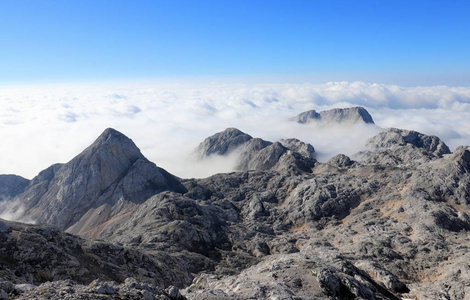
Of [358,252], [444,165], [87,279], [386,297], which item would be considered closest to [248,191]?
[358,252]

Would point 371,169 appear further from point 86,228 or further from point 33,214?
point 33,214

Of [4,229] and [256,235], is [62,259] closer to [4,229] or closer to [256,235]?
[4,229]

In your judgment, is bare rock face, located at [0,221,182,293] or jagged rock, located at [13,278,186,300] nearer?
jagged rock, located at [13,278,186,300]

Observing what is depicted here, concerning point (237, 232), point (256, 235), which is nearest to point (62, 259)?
point (237, 232)

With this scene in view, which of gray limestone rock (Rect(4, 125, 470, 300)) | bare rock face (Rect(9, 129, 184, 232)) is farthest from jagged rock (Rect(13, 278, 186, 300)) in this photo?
bare rock face (Rect(9, 129, 184, 232))

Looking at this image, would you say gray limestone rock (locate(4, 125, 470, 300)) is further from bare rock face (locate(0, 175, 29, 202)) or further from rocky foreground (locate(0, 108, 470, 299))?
bare rock face (locate(0, 175, 29, 202))

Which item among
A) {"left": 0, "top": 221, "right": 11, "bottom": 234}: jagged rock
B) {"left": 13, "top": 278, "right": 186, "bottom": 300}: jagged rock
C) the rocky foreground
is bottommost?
the rocky foreground

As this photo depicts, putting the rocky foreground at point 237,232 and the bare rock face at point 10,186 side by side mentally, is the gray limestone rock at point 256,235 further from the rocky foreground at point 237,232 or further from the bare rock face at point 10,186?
the bare rock face at point 10,186

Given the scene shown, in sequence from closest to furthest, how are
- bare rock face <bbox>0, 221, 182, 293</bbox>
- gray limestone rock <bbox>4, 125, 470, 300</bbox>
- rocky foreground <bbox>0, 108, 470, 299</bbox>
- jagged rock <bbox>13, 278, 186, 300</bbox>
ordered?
1. jagged rock <bbox>13, 278, 186, 300</bbox>
2. rocky foreground <bbox>0, 108, 470, 299</bbox>
3. gray limestone rock <bbox>4, 125, 470, 300</bbox>
4. bare rock face <bbox>0, 221, 182, 293</bbox>
